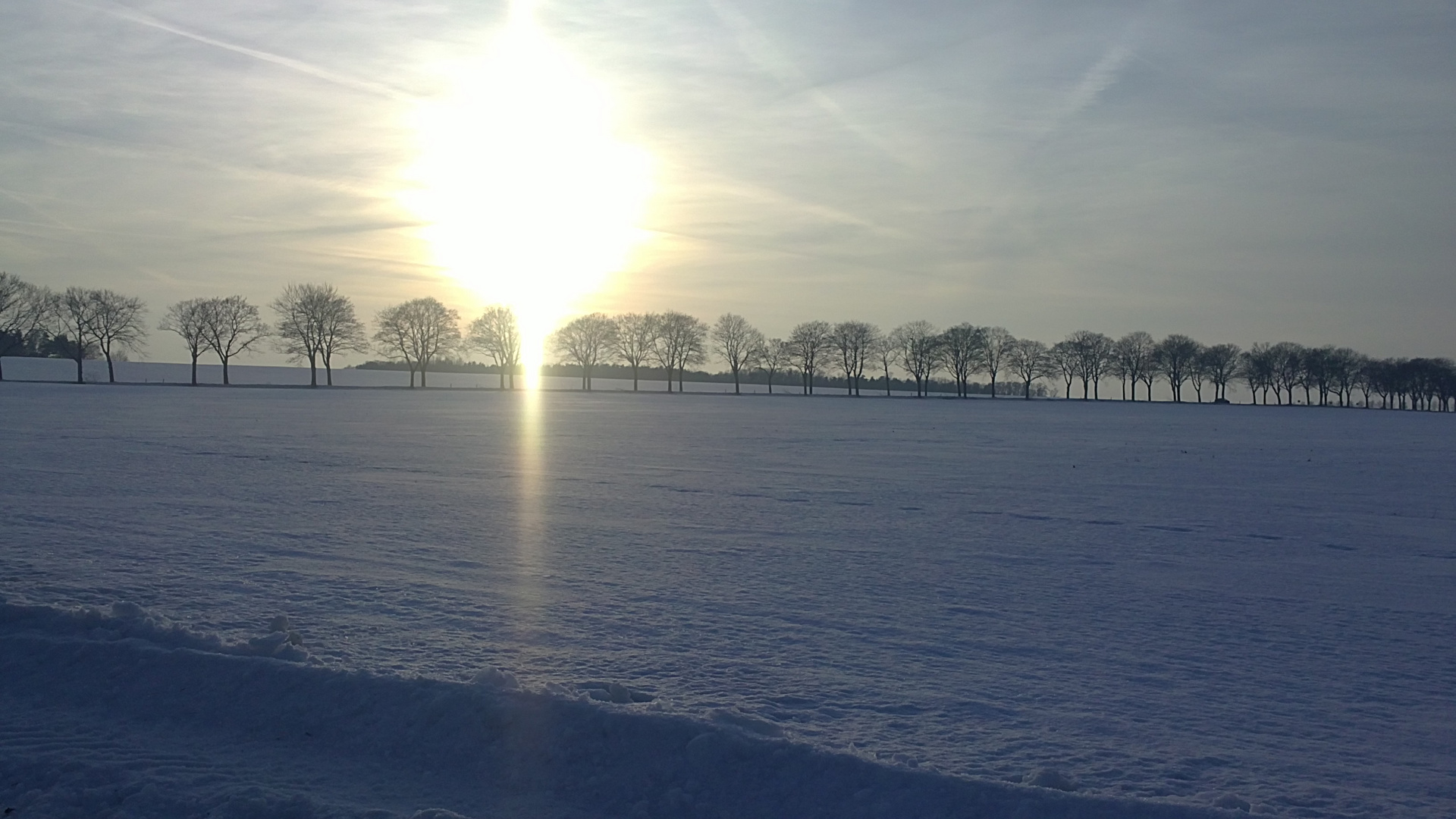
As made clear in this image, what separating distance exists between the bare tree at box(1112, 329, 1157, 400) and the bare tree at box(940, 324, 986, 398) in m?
23.5

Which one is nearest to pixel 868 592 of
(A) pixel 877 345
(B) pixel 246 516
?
(B) pixel 246 516

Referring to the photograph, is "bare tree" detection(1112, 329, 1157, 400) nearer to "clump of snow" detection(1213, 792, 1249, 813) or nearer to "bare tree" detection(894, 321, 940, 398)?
"bare tree" detection(894, 321, 940, 398)

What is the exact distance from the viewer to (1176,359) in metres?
146

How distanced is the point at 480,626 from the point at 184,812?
2.95m

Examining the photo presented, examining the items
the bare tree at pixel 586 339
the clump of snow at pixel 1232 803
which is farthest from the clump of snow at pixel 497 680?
the bare tree at pixel 586 339

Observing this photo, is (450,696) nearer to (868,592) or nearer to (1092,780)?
(1092,780)

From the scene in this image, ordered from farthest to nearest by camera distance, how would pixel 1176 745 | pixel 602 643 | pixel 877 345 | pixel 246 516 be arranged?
pixel 877 345, pixel 246 516, pixel 602 643, pixel 1176 745

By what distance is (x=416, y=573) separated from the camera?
9195mm

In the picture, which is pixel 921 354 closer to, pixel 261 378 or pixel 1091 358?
pixel 1091 358

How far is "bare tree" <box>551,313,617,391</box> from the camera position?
137 metres

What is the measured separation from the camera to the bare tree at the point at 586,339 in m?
137

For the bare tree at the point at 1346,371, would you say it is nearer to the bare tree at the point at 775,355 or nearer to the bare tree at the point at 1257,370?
the bare tree at the point at 1257,370

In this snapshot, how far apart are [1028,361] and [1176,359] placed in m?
22.8

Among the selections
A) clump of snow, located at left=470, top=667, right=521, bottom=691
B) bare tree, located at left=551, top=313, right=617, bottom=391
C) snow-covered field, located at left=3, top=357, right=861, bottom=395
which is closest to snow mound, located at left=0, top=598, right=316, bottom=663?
clump of snow, located at left=470, top=667, right=521, bottom=691
